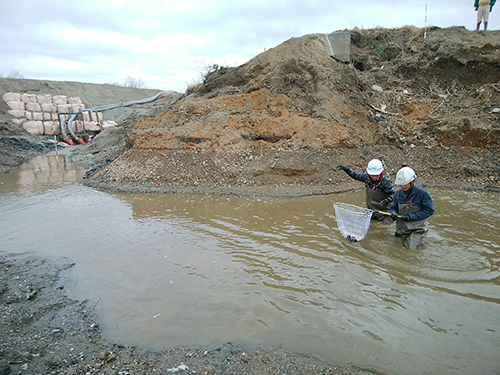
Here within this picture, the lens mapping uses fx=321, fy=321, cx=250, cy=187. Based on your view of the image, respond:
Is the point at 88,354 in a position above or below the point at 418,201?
below

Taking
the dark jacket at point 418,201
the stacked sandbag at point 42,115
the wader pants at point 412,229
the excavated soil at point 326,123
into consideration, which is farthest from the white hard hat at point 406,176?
Answer: the stacked sandbag at point 42,115

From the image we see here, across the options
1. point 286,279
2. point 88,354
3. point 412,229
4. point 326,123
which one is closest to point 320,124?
point 326,123

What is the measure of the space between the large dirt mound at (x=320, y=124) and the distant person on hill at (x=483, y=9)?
52 centimetres

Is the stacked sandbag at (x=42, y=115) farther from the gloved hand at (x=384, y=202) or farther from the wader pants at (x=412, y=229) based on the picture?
the wader pants at (x=412, y=229)

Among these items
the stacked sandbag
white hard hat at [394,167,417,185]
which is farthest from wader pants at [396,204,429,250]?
the stacked sandbag

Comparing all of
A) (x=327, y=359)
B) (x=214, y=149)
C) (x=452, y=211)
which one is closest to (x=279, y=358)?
(x=327, y=359)

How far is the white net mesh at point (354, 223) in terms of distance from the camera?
5086 mm

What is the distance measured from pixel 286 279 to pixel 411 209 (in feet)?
8.27

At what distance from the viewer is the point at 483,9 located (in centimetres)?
1274

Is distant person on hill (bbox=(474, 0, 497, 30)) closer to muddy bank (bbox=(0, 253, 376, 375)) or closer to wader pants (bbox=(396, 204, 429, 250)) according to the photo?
wader pants (bbox=(396, 204, 429, 250))

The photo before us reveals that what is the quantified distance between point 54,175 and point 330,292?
509 inches

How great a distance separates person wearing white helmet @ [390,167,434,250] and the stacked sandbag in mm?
24398

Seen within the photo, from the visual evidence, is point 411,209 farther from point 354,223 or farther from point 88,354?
point 88,354

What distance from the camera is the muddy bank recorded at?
111 inches
